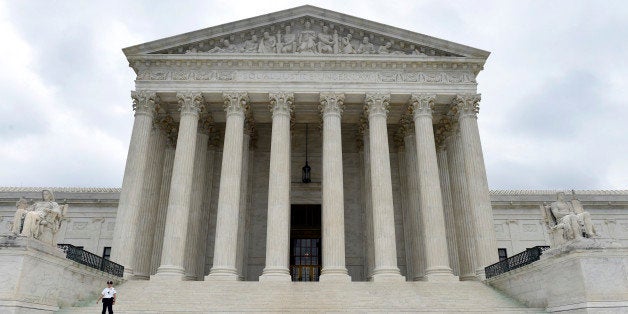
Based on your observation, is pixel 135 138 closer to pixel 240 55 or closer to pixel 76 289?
pixel 240 55

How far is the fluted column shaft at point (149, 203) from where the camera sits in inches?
1051

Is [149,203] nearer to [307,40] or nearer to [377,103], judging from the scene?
[307,40]

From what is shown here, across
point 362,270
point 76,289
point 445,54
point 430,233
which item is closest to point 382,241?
point 430,233

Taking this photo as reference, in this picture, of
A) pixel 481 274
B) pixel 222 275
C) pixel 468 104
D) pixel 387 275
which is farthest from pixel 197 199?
pixel 468 104

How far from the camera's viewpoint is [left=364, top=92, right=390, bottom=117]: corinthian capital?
27562 mm

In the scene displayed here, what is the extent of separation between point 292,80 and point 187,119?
683 cm

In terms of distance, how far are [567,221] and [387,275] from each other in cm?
952

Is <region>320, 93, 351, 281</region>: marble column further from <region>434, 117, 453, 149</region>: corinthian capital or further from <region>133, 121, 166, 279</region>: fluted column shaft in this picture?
<region>133, 121, 166, 279</region>: fluted column shaft

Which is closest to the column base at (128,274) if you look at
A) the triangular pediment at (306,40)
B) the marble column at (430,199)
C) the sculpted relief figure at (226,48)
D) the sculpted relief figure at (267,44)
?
the triangular pediment at (306,40)

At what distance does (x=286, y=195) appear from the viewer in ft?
84.3

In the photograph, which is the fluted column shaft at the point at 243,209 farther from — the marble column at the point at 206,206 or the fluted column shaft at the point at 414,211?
the fluted column shaft at the point at 414,211

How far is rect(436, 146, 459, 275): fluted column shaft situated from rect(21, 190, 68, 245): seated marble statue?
72.4 feet

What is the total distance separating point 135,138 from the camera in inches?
1053

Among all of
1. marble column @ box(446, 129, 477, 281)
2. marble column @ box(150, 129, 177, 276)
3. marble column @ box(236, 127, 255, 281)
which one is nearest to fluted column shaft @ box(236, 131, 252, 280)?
marble column @ box(236, 127, 255, 281)
